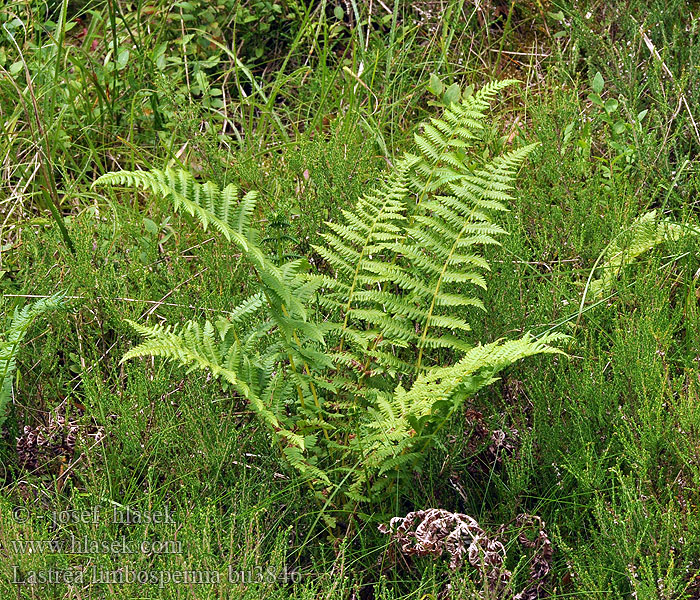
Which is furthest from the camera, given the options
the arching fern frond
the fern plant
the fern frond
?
the fern frond

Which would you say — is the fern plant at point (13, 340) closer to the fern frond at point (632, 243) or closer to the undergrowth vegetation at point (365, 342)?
the undergrowth vegetation at point (365, 342)

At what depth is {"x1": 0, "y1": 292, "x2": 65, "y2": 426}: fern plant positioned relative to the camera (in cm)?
261

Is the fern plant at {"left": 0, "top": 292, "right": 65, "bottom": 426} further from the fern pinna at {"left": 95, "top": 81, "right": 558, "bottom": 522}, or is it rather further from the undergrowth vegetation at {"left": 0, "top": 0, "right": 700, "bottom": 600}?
the fern pinna at {"left": 95, "top": 81, "right": 558, "bottom": 522}

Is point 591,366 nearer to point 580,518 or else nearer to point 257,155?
point 580,518

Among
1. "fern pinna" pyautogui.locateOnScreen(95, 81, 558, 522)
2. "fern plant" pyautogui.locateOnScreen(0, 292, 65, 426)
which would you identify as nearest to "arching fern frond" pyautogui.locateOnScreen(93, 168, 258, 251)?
"fern pinna" pyautogui.locateOnScreen(95, 81, 558, 522)

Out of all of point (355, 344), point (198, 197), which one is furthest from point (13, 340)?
point (355, 344)

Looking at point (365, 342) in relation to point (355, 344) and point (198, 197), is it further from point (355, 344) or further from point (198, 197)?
point (198, 197)

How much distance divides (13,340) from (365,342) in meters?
1.06

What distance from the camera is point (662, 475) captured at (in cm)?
239

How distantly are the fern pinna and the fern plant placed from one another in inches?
19.1

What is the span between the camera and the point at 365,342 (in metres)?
2.60

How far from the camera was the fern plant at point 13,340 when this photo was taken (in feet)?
8.55

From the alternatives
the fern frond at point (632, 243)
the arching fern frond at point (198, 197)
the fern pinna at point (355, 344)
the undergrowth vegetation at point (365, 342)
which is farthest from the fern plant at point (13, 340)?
the fern frond at point (632, 243)

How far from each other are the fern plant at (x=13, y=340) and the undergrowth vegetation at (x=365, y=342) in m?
0.01
